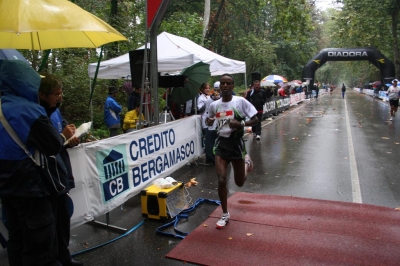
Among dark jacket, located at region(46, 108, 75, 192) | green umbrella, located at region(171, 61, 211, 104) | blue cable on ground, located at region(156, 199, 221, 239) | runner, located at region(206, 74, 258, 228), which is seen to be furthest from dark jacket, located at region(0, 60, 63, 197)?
green umbrella, located at region(171, 61, 211, 104)

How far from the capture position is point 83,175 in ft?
14.4

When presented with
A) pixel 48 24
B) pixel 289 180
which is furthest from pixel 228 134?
pixel 289 180

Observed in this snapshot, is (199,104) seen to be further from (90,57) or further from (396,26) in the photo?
(396,26)

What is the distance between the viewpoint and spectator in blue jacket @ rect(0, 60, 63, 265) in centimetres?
285

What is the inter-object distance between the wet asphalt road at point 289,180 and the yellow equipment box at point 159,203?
135 millimetres

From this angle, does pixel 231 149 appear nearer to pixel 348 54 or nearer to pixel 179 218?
pixel 179 218

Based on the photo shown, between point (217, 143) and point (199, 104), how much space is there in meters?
3.97

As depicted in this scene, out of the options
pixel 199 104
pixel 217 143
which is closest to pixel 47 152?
pixel 217 143

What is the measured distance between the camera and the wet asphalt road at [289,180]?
4.28m

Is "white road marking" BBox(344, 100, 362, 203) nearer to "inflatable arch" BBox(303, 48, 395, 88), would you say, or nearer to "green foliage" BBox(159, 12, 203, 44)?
"green foliage" BBox(159, 12, 203, 44)

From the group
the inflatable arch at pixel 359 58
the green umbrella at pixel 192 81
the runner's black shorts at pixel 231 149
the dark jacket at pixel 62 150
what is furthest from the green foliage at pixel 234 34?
the runner's black shorts at pixel 231 149

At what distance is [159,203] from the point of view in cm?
507

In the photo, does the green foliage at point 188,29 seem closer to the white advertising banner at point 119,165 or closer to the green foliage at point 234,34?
the green foliage at point 234,34

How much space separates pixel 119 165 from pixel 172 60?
4823mm
